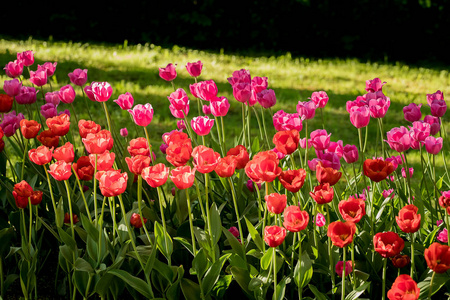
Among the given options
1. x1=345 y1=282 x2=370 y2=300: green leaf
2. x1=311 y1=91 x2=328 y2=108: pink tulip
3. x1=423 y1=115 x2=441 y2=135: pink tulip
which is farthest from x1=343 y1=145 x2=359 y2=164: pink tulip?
x1=345 y1=282 x2=370 y2=300: green leaf

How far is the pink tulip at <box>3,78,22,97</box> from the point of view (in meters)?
2.39

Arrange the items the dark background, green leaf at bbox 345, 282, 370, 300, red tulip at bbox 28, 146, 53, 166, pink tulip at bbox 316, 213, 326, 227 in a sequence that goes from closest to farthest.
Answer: green leaf at bbox 345, 282, 370, 300 → red tulip at bbox 28, 146, 53, 166 → pink tulip at bbox 316, 213, 326, 227 → the dark background

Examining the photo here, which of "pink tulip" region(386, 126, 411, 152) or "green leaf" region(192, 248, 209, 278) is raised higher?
"pink tulip" region(386, 126, 411, 152)

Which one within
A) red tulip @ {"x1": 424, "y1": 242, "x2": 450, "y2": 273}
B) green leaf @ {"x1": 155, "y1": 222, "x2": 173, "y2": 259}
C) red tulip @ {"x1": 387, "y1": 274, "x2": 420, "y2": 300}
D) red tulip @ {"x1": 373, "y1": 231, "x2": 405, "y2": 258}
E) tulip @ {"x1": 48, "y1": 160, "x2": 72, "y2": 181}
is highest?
tulip @ {"x1": 48, "y1": 160, "x2": 72, "y2": 181}

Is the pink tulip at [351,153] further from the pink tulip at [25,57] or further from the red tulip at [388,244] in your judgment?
the pink tulip at [25,57]

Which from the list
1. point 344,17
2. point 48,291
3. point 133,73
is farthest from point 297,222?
point 344,17

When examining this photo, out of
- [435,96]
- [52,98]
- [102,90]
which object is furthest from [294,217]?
[52,98]

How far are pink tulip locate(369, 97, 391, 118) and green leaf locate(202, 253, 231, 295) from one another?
2.60ft

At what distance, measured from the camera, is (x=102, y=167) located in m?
1.81

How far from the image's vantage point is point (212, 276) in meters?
1.80

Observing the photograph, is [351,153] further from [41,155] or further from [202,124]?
[41,155]

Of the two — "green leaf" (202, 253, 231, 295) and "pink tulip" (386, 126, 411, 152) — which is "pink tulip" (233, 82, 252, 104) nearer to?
"pink tulip" (386, 126, 411, 152)

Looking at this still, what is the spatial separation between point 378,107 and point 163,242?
0.93m

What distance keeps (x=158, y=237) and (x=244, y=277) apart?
0.32 metres
